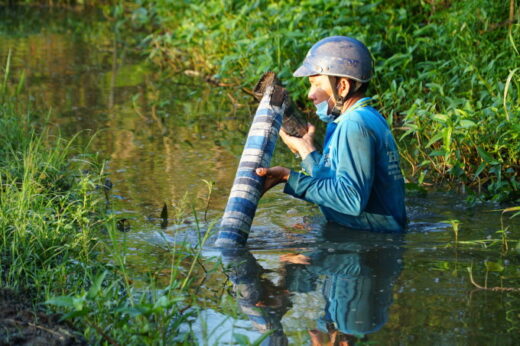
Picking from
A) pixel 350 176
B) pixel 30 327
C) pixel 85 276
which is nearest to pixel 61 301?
pixel 30 327

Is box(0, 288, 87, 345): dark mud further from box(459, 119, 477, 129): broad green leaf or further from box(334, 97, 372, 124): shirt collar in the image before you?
box(459, 119, 477, 129): broad green leaf

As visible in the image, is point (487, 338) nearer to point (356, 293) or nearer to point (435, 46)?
point (356, 293)

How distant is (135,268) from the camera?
179 inches

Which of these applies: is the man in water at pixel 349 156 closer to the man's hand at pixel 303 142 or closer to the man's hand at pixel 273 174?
the man's hand at pixel 273 174

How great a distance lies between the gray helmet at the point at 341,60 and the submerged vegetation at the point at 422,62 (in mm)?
1146

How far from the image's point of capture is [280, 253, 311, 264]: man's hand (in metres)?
4.67

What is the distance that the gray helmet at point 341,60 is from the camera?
466 centimetres

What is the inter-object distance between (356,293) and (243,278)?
1.95ft

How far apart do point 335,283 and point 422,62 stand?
3636 millimetres

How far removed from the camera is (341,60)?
15.3ft

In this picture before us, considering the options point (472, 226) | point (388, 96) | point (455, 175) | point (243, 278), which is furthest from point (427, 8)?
point (243, 278)

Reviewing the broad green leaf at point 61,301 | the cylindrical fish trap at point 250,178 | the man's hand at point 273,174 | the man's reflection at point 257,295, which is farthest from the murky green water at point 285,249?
the broad green leaf at point 61,301

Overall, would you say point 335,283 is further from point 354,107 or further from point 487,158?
point 487,158

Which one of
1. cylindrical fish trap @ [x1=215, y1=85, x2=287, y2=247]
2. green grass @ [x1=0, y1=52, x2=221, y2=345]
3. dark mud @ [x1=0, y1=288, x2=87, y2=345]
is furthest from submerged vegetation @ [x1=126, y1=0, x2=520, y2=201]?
dark mud @ [x1=0, y1=288, x2=87, y2=345]
